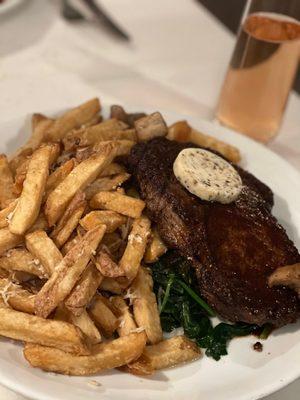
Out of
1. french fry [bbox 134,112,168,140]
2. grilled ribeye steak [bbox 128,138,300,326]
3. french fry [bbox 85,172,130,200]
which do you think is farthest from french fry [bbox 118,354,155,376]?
french fry [bbox 134,112,168,140]

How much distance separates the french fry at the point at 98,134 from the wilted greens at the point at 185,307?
69 cm

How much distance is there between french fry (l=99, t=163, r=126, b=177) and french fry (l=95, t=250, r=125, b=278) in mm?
513

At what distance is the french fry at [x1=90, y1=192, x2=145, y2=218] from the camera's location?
2.52 meters

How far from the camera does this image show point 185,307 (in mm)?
2539

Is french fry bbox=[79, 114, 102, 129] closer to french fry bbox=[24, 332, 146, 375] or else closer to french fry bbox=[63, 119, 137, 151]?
french fry bbox=[63, 119, 137, 151]

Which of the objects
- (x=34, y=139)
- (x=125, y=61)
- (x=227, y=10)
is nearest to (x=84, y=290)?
(x=34, y=139)

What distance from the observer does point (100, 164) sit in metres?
2.54

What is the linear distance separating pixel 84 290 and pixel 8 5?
298cm

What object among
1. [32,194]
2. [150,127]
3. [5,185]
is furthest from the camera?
[150,127]

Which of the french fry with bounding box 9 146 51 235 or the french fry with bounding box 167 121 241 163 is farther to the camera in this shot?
the french fry with bounding box 167 121 241 163

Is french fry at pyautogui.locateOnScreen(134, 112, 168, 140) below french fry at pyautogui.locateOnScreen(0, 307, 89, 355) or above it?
above

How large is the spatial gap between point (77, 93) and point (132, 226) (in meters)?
1.76

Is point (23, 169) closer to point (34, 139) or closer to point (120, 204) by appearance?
point (34, 139)

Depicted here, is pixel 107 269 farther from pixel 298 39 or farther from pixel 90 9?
pixel 90 9
